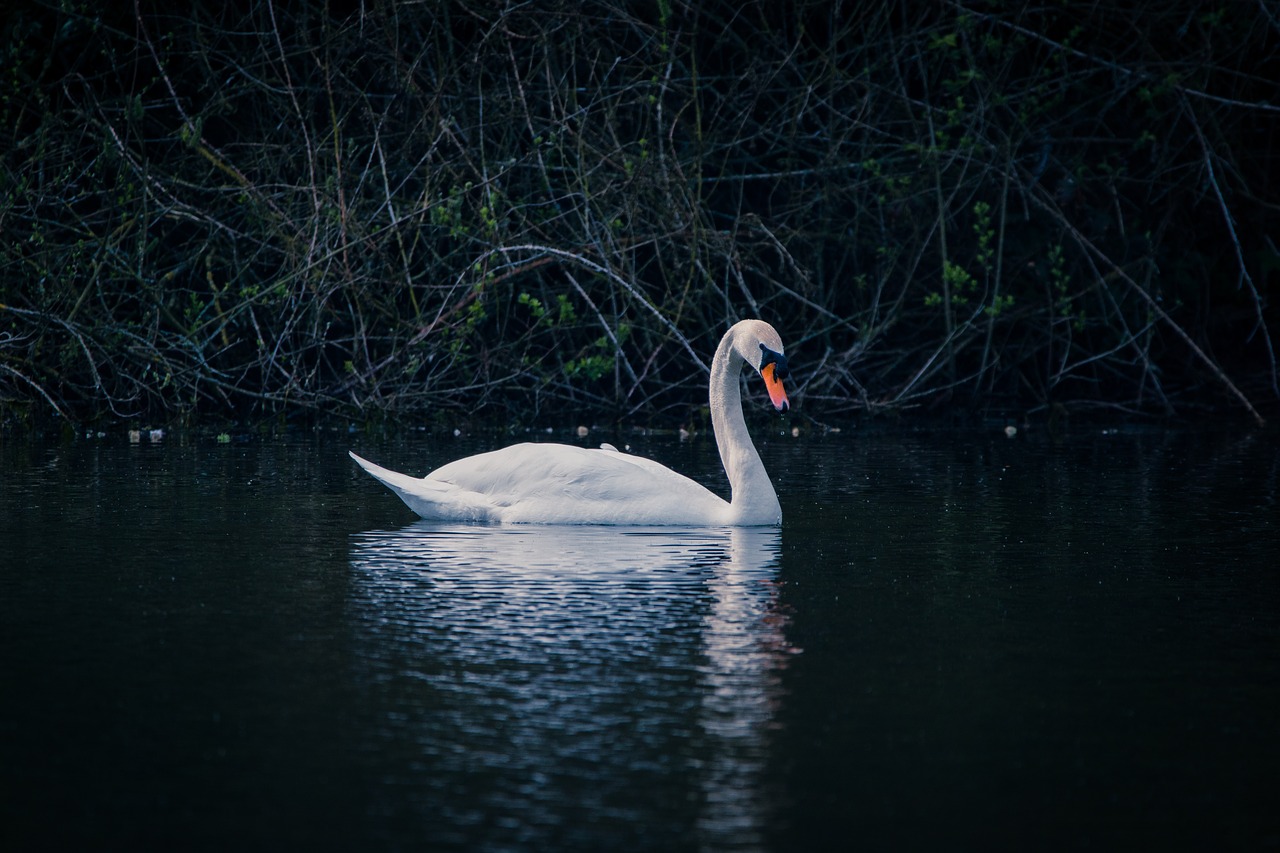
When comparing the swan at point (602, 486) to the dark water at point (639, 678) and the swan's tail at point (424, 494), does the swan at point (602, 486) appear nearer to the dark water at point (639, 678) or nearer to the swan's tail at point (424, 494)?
the swan's tail at point (424, 494)

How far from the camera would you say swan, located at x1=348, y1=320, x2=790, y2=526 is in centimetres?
859

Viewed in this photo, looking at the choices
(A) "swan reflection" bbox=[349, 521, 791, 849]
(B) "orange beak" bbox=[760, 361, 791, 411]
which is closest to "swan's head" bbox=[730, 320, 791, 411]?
(B) "orange beak" bbox=[760, 361, 791, 411]

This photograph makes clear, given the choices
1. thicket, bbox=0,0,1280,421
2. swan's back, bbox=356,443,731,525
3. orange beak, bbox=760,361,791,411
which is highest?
thicket, bbox=0,0,1280,421

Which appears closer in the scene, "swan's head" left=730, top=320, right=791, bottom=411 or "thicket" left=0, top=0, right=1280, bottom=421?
"swan's head" left=730, top=320, right=791, bottom=411

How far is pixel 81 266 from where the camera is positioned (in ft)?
48.8

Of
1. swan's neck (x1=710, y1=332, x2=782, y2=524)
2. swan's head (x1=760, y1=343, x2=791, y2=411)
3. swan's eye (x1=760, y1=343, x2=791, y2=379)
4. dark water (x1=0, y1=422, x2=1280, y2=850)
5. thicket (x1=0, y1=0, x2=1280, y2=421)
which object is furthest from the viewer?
thicket (x1=0, y1=0, x2=1280, y2=421)

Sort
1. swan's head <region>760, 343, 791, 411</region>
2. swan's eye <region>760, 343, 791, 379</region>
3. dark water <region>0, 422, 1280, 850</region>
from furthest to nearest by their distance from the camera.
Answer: swan's eye <region>760, 343, 791, 379</region>
swan's head <region>760, 343, 791, 411</region>
dark water <region>0, 422, 1280, 850</region>

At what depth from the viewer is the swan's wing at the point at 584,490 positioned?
860 cm

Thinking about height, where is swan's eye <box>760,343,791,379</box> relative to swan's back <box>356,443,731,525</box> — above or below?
above

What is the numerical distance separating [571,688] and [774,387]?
12.8ft

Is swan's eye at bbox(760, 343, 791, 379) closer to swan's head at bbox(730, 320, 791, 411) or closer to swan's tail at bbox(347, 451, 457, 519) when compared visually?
swan's head at bbox(730, 320, 791, 411)

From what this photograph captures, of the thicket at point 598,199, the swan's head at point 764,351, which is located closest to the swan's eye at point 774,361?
the swan's head at point 764,351

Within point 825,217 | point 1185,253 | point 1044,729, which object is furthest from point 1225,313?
point 1044,729

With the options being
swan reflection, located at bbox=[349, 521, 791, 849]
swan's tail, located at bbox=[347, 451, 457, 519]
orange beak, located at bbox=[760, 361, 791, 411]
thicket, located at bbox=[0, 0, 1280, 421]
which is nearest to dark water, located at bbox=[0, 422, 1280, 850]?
swan reflection, located at bbox=[349, 521, 791, 849]
